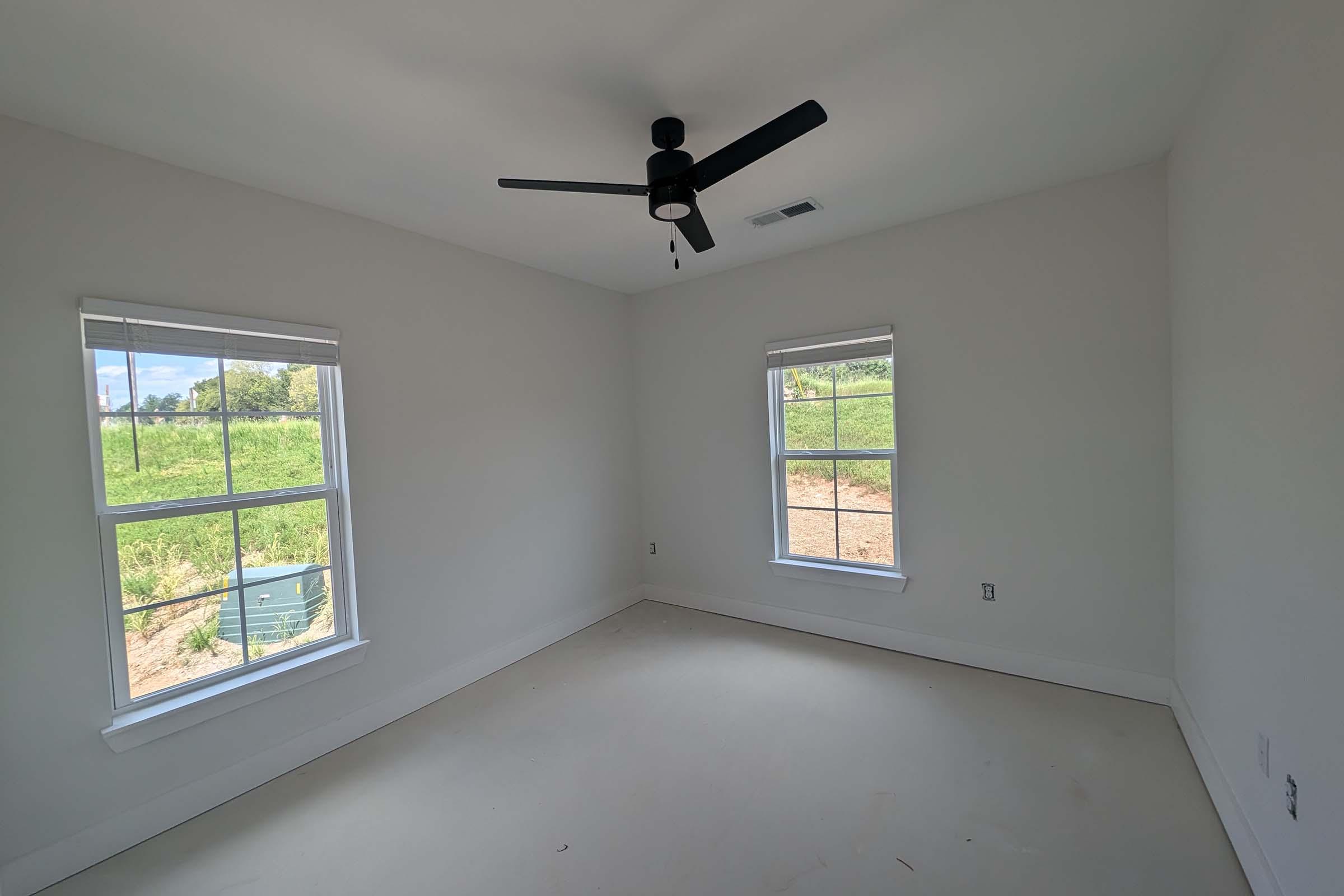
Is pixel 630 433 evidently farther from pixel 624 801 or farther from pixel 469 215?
pixel 624 801

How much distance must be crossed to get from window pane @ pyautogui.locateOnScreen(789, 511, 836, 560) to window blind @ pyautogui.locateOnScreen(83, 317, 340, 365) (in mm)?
3006

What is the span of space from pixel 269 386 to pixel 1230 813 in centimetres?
A: 414

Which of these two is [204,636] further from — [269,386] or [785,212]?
[785,212]

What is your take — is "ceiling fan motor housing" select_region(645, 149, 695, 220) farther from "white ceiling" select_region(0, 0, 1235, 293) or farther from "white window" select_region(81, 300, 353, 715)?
"white window" select_region(81, 300, 353, 715)

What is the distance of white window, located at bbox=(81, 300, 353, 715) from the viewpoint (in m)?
2.04

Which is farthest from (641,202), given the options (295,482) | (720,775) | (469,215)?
(720,775)

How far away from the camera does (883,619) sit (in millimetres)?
3418

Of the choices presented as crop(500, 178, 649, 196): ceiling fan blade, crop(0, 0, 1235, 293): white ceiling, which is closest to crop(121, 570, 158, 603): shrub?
crop(0, 0, 1235, 293): white ceiling

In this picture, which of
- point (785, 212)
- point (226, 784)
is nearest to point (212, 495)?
point (226, 784)

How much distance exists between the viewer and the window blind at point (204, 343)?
6.61 feet

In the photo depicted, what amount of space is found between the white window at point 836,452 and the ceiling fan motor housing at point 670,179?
1878 mm

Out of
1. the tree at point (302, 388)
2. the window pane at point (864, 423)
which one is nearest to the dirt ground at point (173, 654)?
the tree at point (302, 388)

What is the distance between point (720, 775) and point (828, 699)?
857mm

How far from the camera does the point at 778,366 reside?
12.2 feet
